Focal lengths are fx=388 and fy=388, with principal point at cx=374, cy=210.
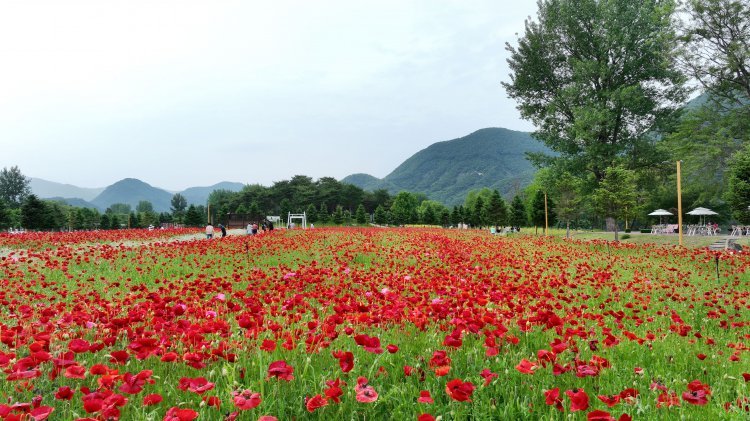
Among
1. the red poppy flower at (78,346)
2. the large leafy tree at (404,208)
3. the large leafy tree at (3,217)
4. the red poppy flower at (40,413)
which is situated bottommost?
the red poppy flower at (40,413)

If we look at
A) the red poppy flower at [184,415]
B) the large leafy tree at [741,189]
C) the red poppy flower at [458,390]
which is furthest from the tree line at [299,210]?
the red poppy flower at [184,415]

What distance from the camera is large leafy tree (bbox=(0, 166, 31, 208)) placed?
106 meters

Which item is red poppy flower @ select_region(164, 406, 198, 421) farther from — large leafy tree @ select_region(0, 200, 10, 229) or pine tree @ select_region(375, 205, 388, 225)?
large leafy tree @ select_region(0, 200, 10, 229)

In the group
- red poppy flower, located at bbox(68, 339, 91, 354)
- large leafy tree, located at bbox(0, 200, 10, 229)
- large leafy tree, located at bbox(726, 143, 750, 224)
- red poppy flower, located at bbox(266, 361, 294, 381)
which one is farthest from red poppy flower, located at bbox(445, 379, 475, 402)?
large leafy tree, located at bbox(0, 200, 10, 229)

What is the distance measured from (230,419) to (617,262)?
43.7ft

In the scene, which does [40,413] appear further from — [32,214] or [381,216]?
[381,216]

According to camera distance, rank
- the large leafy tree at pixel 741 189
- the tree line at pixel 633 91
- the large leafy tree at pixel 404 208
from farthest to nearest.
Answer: the large leafy tree at pixel 404 208 < the tree line at pixel 633 91 < the large leafy tree at pixel 741 189

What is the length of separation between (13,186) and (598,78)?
466 ft

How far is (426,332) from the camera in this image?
3.70 m

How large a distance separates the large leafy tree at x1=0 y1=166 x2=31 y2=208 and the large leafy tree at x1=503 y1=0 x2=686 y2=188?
13248 centimetres

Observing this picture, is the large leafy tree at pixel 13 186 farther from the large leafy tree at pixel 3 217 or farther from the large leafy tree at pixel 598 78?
the large leafy tree at pixel 598 78

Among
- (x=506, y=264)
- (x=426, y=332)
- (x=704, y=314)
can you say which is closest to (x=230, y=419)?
(x=426, y=332)

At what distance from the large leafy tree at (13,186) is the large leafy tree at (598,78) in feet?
435

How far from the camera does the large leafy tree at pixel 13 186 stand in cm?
10650
